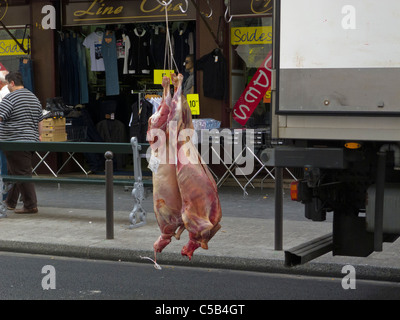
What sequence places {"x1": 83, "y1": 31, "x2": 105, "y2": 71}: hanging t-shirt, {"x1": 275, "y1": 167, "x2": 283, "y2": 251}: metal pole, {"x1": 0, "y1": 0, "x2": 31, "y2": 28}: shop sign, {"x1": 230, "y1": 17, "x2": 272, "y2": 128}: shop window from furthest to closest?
{"x1": 0, "y1": 0, "x2": 31, "y2": 28}: shop sign
{"x1": 83, "y1": 31, "x2": 105, "y2": 71}: hanging t-shirt
{"x1": 230, "y1": 17, "x2": 272, "y2": 128}: shop window
{"x1": 275, "y1": 167, "x2": 283, "y2": 251}: metal pole

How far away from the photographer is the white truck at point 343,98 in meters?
5.61

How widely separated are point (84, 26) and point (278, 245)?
28.1ft

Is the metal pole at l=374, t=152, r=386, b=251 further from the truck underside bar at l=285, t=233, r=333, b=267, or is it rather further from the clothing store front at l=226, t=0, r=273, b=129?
the clothing store front at l=226, t=0, r=273, b=129

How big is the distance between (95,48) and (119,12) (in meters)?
1.05

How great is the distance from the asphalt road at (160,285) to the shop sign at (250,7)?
6496 mm

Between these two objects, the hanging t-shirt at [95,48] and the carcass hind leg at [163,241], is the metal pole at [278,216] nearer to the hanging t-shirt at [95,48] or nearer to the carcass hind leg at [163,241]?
the carcass hind leg at [163,241]

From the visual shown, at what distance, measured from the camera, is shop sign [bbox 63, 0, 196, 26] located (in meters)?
14.8

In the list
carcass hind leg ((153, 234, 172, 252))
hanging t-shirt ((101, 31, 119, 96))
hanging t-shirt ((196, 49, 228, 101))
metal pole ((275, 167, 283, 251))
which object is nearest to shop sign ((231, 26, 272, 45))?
hanging t-shirt ((196, 49, 228, 101))

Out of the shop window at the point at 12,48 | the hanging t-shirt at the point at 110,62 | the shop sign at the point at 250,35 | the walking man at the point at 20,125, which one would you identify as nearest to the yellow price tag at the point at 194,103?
the shop sign at the point at 250,35

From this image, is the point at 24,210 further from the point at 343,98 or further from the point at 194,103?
the point at 343,98

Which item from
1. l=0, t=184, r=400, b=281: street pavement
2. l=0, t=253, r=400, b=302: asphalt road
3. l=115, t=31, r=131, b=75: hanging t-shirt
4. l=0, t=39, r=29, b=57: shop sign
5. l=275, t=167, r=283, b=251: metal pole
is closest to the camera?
l=0, t=253, r=400, b=302: asphalt road

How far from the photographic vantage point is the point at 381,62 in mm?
5633

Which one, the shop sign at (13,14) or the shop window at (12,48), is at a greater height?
the shop sign at (13,14)

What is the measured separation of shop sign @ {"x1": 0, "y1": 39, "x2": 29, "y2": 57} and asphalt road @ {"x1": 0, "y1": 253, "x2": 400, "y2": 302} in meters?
7.97
